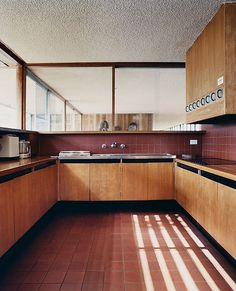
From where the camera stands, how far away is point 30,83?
483 centimetres

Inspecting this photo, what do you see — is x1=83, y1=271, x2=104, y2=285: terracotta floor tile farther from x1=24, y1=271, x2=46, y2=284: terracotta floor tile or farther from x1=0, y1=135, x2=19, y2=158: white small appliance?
x1=0, y1=135, x2=19, y2=158: white small appliance

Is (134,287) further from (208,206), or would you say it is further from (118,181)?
(118,181)

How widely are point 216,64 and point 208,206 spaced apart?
4.59 ft

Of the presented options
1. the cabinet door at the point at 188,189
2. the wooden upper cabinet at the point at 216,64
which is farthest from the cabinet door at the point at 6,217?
the wooden upper cabinet at the point at 216,64

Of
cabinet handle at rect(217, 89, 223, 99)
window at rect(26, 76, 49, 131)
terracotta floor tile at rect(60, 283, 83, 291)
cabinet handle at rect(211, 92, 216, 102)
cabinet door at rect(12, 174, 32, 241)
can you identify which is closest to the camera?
terracotta floor tile at rect(60, 283, 83, 291)

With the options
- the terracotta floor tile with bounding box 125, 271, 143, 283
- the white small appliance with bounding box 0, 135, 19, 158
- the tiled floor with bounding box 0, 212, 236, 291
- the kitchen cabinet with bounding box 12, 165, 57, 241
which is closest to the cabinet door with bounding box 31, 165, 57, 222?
the kitchen cabinet with bounding box 12, 165, 57, 241

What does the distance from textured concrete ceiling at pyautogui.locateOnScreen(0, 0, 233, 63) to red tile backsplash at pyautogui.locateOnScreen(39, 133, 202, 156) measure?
1.25m

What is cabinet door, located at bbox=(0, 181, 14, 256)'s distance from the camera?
1.82 meters

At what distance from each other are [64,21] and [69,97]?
399cm

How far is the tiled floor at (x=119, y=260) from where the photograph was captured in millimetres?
1712

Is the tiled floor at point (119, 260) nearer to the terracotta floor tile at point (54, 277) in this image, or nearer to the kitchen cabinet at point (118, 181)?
the terracotta floor tile at point (54, 277)

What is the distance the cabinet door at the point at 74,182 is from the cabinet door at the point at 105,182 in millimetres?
89

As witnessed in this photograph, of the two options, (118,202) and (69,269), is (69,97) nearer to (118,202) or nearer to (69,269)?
(118,202)

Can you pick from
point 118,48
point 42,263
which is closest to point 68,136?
point 118,48
